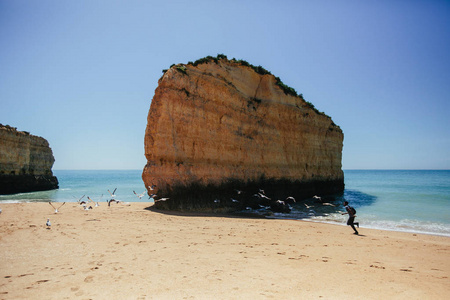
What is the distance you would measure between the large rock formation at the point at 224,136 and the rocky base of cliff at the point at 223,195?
64 mm

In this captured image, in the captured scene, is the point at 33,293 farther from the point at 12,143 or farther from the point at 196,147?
the point at 12,143

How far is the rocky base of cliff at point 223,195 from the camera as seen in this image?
16078mm

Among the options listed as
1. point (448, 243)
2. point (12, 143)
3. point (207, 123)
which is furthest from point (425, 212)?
point (12, 143)

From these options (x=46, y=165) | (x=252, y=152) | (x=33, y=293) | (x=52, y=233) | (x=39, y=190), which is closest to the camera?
(x=33, y=293)

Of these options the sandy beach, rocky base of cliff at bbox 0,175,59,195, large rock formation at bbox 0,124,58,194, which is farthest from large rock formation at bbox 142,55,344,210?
rocky base of cliff at bbox 0,175,59,195

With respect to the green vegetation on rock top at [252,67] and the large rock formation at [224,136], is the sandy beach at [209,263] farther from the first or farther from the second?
the green vegetation on rock top at [252,67]

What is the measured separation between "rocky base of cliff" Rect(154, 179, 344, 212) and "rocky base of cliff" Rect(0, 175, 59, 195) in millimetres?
28586

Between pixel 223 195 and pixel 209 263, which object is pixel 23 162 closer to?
pixel 223 195

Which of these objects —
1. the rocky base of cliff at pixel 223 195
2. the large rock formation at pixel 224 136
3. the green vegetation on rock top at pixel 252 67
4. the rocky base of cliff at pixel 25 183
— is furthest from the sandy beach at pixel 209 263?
the rocky base of cliff at pixel 25 183

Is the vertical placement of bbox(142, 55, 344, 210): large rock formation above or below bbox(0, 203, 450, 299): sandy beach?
above

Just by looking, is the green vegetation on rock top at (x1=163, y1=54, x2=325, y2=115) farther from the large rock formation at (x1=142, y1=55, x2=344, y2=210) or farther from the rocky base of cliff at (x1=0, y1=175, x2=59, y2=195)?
the rocky base of cliff at (x1=0, y1=175, x2=59, y2=195)

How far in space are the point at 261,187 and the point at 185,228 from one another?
11.1 m

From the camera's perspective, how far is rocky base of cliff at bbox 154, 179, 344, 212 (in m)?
16.1

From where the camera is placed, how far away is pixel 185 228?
10805 millimetres
